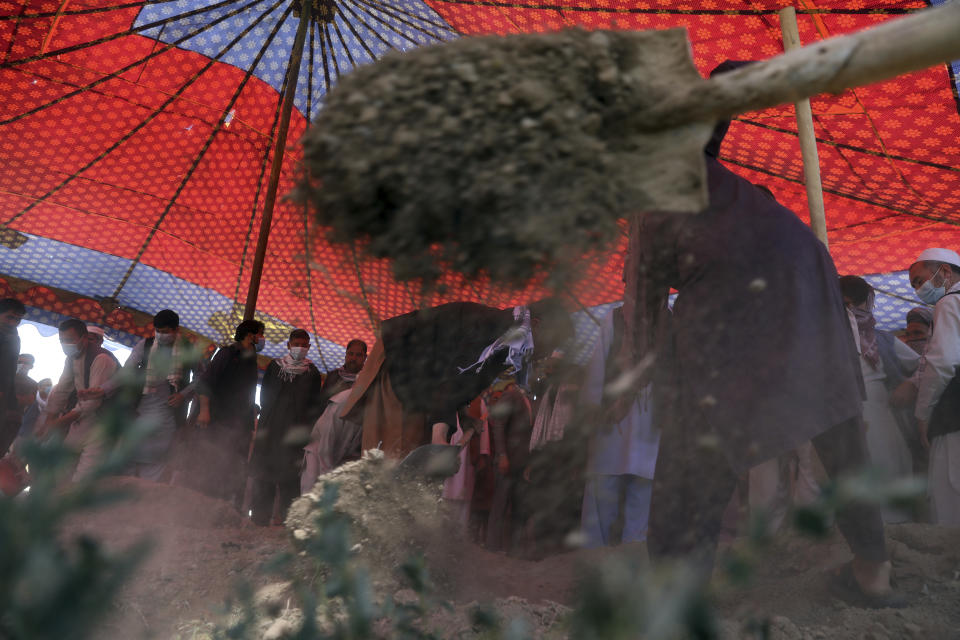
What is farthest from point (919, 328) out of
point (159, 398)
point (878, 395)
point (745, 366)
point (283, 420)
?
point (159, 398)

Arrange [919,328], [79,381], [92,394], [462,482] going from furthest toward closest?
[462,482], [79,381], [92,394], [919,328]

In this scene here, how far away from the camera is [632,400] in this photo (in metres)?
2.21

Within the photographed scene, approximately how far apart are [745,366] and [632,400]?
49 cm

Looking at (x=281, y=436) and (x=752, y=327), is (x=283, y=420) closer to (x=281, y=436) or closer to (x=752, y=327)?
(x=281, y=436)

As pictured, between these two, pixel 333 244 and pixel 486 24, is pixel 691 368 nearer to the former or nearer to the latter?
pixel 333 244

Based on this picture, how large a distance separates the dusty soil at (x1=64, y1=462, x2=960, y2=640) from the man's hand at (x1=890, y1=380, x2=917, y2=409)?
3.26 ft

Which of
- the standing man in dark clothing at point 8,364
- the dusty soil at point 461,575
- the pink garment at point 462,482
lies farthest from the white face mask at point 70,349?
the pink garment at point 462,482

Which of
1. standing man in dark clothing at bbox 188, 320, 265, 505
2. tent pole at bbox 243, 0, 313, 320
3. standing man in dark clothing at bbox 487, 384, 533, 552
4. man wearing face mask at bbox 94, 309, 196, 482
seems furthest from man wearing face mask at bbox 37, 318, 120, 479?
standing man in dark clothing at bbox 487, 384, 533, 552

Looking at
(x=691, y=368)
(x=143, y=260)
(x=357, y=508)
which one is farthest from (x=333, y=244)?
(x=143, y=260)

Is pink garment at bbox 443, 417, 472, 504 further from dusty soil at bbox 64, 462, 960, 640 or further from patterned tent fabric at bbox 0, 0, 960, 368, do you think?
dusty soil at bbox 64, 462, 960, 640

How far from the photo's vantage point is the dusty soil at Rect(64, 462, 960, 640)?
175cm

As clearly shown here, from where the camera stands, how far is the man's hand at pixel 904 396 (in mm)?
3100

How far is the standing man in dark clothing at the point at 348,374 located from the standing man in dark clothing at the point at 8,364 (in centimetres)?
198

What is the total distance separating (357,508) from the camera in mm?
2447
